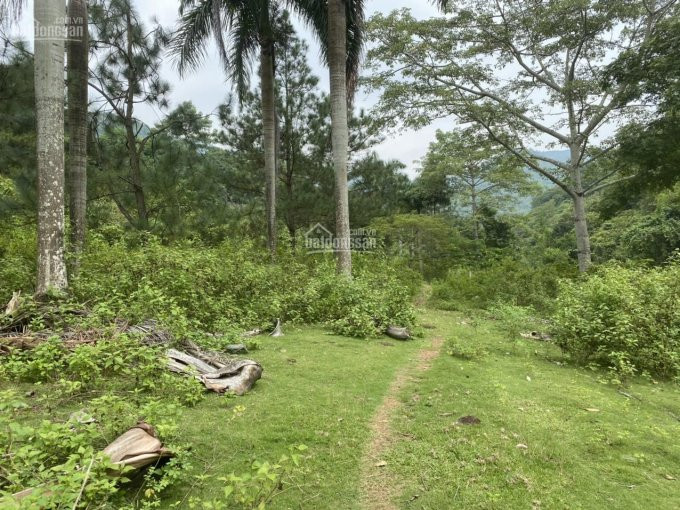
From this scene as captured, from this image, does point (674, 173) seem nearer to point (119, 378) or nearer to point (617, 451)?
point (617, 451)

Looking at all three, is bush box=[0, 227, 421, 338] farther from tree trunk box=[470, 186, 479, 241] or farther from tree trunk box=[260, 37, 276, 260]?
tree trunk box=[470, 186, 479, 241]

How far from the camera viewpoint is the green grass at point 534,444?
2623mm

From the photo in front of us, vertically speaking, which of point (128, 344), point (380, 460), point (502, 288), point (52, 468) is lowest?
point (380, 460)

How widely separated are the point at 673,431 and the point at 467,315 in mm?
7884

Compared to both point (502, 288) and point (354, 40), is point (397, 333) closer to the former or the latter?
point (502, 288)

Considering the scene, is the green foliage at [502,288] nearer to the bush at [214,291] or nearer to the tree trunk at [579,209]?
the tree trunk at [579,209]

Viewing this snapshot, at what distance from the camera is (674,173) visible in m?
11.8

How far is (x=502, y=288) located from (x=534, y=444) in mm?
10716

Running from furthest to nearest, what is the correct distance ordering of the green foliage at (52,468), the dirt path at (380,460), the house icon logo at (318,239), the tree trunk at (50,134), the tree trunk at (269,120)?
the house icon logo at (318,239) → the tree trunk at (269,120) → the tree trunk at (50,134) → the dirt path at (380,460) → the green foliage at (52,468)

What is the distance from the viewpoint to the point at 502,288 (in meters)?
13.2

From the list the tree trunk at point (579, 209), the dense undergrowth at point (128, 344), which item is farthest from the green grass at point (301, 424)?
the tree trunk at point (579, 209)

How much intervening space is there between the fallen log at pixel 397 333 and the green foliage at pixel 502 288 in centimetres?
557

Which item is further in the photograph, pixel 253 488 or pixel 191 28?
pixel 191 28

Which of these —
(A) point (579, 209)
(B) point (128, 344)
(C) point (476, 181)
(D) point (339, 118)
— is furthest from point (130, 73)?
(C) point (476, 181)
